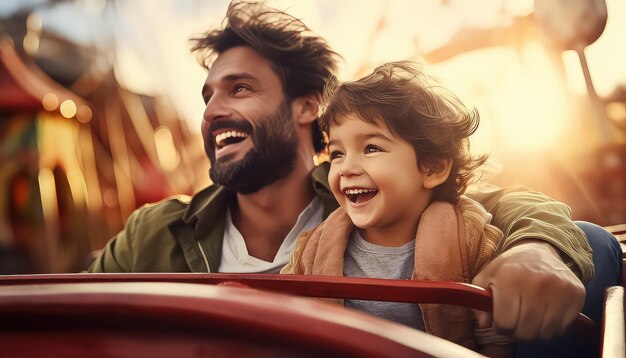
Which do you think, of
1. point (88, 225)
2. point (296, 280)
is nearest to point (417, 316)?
point (296, 280)

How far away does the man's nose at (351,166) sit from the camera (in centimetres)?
89

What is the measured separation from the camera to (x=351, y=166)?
35.1 inches

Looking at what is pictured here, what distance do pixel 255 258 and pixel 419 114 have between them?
0.56 meters

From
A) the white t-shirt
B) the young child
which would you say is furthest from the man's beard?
the young child

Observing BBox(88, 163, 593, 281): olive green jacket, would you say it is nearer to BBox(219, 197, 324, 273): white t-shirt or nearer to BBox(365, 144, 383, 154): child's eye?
BBox(219, 197, 324, 273): white t-shirt

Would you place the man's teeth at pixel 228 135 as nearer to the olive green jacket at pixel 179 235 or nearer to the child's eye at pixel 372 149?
the olive green jacket at pixel 179 235

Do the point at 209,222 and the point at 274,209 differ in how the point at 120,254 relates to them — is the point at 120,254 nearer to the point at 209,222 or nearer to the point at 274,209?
the point at 209,222

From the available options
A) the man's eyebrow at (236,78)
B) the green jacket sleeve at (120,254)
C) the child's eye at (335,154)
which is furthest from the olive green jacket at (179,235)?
the child's eye at (335,154)

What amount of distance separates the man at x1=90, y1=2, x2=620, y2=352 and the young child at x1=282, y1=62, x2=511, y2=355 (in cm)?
37

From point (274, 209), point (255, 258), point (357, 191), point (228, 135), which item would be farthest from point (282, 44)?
point (357, 191)

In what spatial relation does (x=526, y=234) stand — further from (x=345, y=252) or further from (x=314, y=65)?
(x=314, y=65)

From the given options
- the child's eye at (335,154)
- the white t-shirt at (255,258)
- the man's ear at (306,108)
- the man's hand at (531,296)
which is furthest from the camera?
the man's ear at (306,108)

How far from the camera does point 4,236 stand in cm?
338

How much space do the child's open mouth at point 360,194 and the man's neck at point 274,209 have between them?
0.45 meters
